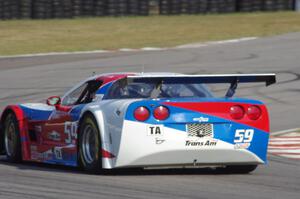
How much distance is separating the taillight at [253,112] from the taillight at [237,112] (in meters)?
0.07

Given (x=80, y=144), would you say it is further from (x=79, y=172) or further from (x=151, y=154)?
(x=151, y=154)

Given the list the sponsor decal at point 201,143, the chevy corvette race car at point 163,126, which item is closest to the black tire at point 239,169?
the chevy corvette race car at point 163,126

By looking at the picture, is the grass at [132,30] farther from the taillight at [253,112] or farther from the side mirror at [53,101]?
Result: the taillight at [253,112]

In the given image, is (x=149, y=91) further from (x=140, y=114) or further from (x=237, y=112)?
(x=237, y=112)

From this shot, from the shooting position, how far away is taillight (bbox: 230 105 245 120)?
28.1 ft

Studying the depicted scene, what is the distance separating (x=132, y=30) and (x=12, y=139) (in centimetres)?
2349

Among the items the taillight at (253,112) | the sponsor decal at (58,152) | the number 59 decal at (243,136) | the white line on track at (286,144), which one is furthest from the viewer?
the white line on track at (286,144)

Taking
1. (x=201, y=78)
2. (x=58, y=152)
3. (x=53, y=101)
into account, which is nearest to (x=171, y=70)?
(x=53, y=101)

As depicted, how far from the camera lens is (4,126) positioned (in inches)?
417

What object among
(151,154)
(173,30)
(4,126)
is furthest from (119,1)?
(151,154)

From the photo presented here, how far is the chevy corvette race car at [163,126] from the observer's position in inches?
328

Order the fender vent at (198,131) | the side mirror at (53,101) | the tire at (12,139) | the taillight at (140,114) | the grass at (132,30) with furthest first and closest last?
1. the grass at (132,30)
2. the tire at (12,139)
3. the side mirror at (53,101)
4. the fender vent at (198,131)
5. the taillight at (140,114)

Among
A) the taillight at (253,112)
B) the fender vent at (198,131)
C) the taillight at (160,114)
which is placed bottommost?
the fender vent at (198,131)

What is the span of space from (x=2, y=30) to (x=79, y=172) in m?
25.7
